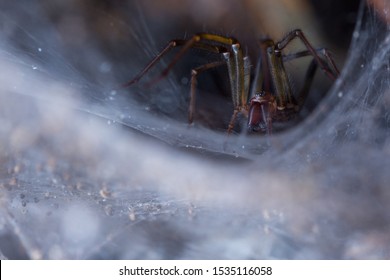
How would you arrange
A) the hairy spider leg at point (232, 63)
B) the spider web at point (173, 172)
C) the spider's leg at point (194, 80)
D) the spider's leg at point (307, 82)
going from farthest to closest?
the spider's leg at point (307, 82)
the spider's leg at point (194, 80)
the hairy spider leg at point (232, 63)
the spider web at point (173, 172)

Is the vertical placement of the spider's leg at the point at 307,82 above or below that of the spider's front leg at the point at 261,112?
above

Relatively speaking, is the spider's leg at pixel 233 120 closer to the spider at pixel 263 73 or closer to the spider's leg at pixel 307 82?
the spider at pixel 263 73

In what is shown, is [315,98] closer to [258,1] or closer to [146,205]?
[258,1]

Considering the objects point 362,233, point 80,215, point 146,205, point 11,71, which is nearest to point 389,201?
point 362,233

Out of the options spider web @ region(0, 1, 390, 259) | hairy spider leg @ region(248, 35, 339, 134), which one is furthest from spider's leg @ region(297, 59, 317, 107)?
spider web @ region(0, 1, 390, 259)

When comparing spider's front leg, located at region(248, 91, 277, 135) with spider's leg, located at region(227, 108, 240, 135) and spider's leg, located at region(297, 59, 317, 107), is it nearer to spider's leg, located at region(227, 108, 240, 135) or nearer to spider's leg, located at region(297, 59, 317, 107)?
spider's leg, located at region(227, 108, 240, 135)

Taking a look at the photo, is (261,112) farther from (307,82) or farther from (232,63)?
(307,82)

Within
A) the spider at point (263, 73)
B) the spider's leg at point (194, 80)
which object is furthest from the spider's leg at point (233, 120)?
the spider's leg at point (194, 80)

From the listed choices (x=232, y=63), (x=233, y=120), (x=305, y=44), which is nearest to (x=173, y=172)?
(x=233, y=120)
